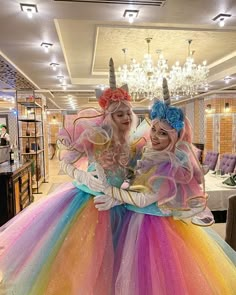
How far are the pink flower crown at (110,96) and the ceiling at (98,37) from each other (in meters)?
1.42

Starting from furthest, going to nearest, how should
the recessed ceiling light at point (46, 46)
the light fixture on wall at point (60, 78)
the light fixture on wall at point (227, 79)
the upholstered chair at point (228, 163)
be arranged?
the light fixture on wall at point (227, 79) → the light fixture on wall at point (60, 78) → the upholstered chair at point (228, 163) → the recessed ceiling light at point (46, 46)

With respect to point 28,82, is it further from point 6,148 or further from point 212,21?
point 212,21

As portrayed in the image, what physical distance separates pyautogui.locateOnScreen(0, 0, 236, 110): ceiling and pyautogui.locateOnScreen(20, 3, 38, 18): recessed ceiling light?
0.04 m

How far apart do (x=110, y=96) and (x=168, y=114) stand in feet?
1.01

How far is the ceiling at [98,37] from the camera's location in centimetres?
252

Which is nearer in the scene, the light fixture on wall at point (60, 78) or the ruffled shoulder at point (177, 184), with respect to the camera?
the ruffled shoulder at point (177, 184)

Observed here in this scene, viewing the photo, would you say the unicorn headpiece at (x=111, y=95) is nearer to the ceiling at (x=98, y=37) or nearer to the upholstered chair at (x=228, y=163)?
the ceiling at (x=98, y=37)

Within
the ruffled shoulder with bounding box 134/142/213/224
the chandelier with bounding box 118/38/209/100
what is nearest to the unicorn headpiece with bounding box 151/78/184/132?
the ruffled shoulder with bounding box 134/142/213/224

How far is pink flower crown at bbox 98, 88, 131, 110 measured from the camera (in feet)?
4.37

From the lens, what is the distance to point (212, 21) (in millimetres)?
2898

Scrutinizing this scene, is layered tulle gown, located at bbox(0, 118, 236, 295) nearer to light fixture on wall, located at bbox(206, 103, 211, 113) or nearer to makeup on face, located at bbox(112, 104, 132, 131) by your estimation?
makeup on face, located at bbox(112, 104, 132, 131)

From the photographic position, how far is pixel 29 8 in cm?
247

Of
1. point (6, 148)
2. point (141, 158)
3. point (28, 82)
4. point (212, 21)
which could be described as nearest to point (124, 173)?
point (141, 158)

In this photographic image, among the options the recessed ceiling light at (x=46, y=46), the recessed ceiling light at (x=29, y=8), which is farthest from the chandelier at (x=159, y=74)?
the recessed ceiling light at (x=29, y=8)
